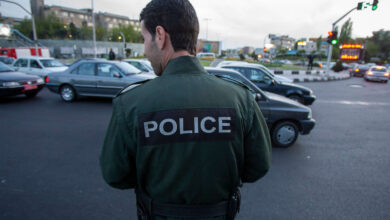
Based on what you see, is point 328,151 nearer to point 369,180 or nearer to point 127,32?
point 369,180

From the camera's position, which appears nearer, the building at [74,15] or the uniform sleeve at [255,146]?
the uniform sleeve at [255,146]

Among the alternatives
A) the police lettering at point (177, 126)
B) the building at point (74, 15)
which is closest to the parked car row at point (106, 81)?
the police lettering at point (177, 126)

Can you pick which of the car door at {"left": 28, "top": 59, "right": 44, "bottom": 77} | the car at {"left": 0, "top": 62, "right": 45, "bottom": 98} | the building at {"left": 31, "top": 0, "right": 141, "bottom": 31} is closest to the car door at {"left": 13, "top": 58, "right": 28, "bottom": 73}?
the car door at {"left": 28, "top": 59, "right": 44, "bottom": 77}

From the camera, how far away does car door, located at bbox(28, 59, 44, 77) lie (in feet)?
37.9

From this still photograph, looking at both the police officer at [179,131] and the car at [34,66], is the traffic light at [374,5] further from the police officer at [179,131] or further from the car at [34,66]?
the car at [34,66]

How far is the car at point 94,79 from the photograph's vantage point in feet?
25.8

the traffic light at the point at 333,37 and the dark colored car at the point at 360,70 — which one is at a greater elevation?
the traffic light at the point at 333,37

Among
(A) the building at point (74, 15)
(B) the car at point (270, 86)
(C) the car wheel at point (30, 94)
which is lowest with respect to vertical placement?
(C) the car wheel at point (30, 94)

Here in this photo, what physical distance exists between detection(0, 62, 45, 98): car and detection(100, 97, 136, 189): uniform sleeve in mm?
8938

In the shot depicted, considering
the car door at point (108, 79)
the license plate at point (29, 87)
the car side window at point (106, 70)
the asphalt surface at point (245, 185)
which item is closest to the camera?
the asphalt surface at point (245, 185)

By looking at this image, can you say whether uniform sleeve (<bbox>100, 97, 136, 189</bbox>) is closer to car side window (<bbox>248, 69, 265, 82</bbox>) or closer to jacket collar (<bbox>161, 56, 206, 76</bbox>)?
jacket collar (<bbox>161, 56, 206, 76</bbox>)

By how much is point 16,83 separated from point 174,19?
30.5ft

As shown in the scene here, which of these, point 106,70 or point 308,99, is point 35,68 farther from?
point 308,99

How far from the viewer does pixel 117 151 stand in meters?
1.17
